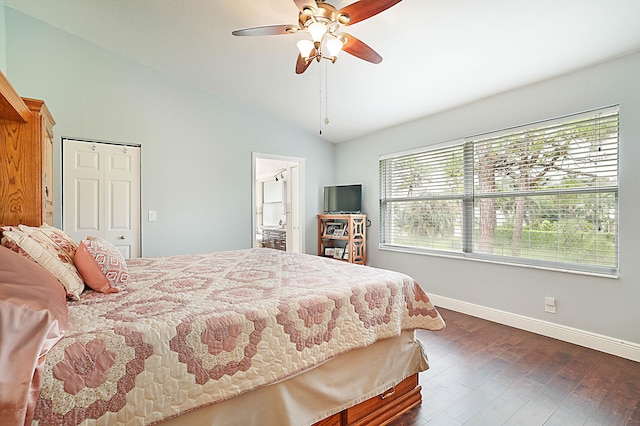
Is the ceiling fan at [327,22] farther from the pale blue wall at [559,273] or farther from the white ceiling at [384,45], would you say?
the pale blue wall at [559,273]

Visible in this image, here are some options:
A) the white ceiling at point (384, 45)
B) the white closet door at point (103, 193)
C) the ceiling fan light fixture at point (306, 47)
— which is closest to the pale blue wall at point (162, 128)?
the white closet door at point (103, 193)

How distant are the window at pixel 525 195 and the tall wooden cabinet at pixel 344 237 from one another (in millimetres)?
686

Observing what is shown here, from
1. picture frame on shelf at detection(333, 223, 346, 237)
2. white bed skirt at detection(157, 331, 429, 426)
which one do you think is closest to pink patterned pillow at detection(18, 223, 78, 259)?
white bed skirt at detection(157, 331, 429, 426)

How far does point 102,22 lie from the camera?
113 inches

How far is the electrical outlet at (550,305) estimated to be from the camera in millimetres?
2792

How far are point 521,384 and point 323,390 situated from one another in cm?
152

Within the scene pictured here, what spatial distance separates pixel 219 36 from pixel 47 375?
2851 millimetres

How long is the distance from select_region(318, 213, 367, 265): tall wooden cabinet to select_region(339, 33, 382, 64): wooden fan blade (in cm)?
257

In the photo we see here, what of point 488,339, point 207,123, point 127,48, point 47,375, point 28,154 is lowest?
point 488,339

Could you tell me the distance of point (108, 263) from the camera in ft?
5.03

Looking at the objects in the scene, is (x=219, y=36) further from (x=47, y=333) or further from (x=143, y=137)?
(x=47, y=333)

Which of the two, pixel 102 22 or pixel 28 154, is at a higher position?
pixel 102 22

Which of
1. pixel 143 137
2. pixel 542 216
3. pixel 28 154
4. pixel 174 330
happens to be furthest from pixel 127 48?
pixel 542 216

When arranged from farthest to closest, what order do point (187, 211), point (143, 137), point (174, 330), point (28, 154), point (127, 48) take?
point (187, 211), point (143, 137), point (127, 48), point (28, 154), point (174, 330)
